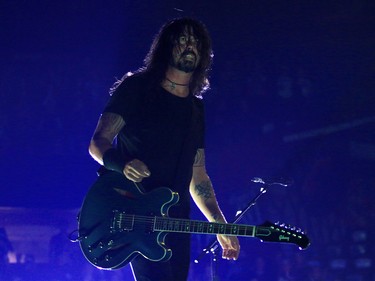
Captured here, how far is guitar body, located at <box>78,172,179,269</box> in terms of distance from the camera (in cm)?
250

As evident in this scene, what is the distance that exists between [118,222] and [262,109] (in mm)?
2812

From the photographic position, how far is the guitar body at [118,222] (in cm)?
250

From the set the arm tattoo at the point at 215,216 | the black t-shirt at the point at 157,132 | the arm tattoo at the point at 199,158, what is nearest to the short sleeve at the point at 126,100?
the black t-shirt at the point at 157,132

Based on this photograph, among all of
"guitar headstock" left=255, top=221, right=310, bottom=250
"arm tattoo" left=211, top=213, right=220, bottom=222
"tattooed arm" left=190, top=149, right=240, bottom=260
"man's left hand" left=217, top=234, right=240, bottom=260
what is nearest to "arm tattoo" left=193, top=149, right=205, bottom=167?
"tattooed arm" left=190, top=149, right=240, bottom=260

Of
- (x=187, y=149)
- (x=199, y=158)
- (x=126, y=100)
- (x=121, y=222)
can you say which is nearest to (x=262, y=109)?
(x=199, y=158)

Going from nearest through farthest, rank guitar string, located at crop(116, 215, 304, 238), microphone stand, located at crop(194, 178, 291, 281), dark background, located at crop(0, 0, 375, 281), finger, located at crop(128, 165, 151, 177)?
finger, located at crop(128, 165, 151, 177), guitar string, located at crop(116, 215, 304, 238), microphone stand, located at crop(194, 178, 291, 281), dark background, located at crop(0, 0, 375, 281)

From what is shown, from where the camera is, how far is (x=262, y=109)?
5.10 meters

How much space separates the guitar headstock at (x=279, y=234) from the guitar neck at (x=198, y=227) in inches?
1.3

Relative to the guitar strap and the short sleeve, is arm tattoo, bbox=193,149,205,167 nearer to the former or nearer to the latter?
the guitar strap

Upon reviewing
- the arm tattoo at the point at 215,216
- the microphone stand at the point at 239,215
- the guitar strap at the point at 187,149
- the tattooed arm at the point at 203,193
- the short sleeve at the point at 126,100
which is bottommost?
the microphone stand at the point at 239,215

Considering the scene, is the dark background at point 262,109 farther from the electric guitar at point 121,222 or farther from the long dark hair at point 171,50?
the electric guitar at point 121,222

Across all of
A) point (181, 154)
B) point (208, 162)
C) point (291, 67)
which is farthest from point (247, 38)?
point (181, 154)

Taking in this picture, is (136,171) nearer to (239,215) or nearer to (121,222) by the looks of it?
(121,222)

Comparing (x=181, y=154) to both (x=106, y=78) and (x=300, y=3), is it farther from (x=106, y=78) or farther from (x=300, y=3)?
(x=300, y=3)
